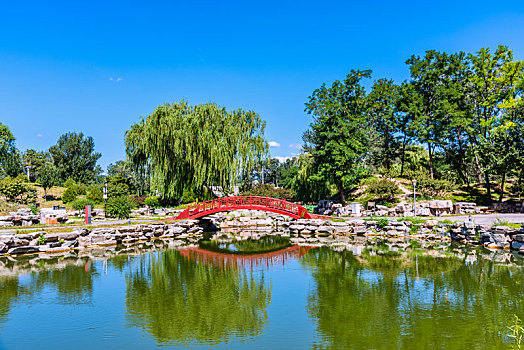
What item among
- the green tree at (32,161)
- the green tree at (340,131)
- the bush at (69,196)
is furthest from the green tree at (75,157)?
the green tree at (340,131)

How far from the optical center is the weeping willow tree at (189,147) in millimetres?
28188

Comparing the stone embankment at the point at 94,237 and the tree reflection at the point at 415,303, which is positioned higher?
the stone embankment at the point at 94,237

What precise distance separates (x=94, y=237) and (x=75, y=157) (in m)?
45.1

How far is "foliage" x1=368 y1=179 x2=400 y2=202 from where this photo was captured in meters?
28.5

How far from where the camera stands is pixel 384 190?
28.7 meters

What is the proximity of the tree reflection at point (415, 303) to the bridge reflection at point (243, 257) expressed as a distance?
6.40 feet

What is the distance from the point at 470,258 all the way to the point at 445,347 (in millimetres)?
9596

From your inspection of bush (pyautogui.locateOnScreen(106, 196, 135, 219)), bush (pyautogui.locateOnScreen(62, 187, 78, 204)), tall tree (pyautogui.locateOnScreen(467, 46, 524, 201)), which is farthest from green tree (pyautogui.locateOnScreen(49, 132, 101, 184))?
tall tree (pyautogui.locateOnScreen(467, 46, 524, 201))

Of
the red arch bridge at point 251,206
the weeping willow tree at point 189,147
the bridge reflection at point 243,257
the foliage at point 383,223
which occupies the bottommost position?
the bridge reflection at point 243,257

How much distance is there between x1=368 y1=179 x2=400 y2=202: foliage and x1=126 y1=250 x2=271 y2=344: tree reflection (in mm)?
17251

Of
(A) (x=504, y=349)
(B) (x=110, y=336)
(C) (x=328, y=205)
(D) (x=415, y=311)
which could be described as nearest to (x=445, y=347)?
(A) (x=504, y=349)

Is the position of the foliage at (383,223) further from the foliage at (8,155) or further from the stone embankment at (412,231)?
the foliage at (8,155)

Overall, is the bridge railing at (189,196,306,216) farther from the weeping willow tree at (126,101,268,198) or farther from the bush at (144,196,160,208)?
the bush at (144,196,160,208)

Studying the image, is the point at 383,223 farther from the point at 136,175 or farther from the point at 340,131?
the point at 136,175
